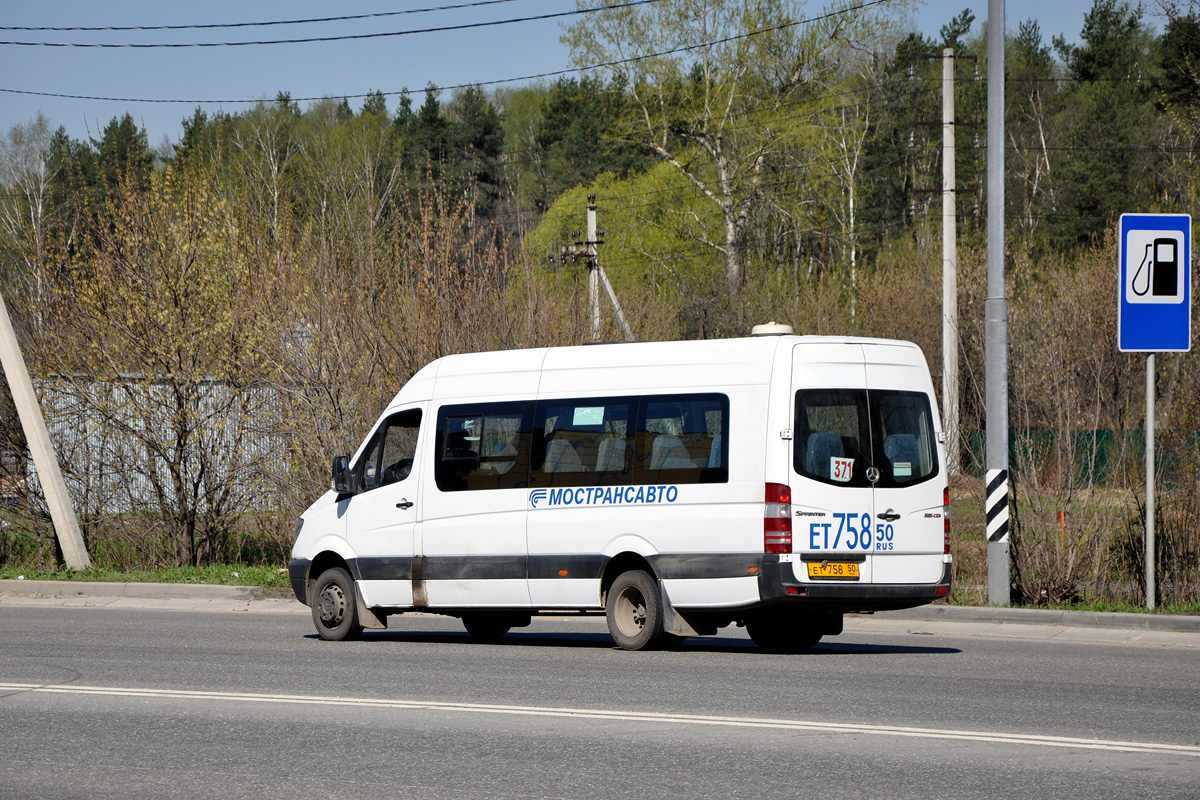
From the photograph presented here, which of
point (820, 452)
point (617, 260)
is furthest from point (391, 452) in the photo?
point (617, 260)

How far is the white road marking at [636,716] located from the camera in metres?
7.57

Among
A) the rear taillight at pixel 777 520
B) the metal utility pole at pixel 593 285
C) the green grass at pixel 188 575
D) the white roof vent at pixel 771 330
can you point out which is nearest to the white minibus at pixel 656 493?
the rear taillight at pixel 777 520

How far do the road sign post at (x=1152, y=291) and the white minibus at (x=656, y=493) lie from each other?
3.63 metres

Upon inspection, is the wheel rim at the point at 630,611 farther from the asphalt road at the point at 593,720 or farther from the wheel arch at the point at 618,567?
the asphalt road at the point at 593,720

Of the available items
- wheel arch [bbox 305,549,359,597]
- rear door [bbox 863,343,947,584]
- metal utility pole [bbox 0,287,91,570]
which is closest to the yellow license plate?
rear door [bbox 863,343,947,584]

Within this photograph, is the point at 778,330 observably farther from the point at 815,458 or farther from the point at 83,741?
the point at 83,741

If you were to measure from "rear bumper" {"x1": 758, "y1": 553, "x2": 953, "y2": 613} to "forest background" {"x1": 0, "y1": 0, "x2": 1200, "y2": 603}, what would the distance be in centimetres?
447

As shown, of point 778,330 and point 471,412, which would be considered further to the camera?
point 471,412

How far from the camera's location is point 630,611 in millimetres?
12234

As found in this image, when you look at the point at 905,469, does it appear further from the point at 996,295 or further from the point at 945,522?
the point at 996,295

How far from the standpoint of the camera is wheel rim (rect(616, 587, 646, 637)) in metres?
12.2

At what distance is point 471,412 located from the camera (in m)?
13.3

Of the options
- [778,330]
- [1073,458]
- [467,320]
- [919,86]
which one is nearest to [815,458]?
[778,330]

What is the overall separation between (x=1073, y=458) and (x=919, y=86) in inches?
1993
